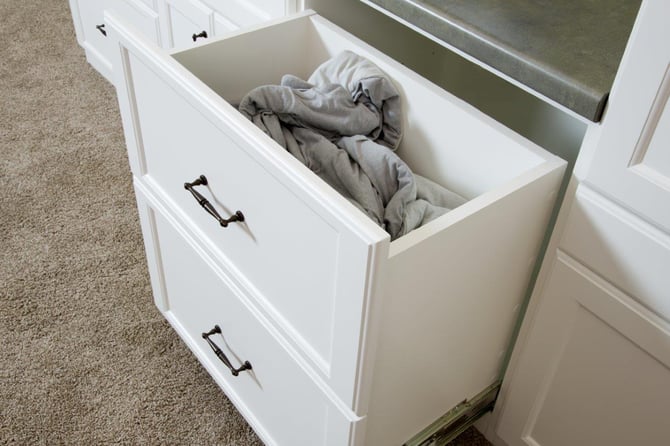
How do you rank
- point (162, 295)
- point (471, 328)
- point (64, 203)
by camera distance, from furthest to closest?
1. point (64, 203)
2. point (162, 295)
3. point (471, 328)

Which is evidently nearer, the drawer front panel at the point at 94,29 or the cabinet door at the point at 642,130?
the cabinet door at the point at 642,130

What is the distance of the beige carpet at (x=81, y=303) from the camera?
1.27 metres

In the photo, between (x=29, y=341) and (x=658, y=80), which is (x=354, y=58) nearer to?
(x=658, y=80)

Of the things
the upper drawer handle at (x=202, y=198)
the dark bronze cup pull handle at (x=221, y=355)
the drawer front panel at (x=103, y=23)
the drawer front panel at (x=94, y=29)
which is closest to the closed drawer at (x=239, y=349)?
the dark bronze cup pull handle at (x=221, y=355)

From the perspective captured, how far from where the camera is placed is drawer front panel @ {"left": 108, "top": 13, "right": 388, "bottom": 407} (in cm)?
73

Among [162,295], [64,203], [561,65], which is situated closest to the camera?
[561,65]

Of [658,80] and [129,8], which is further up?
[658,80]

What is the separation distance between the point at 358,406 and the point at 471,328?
207mm

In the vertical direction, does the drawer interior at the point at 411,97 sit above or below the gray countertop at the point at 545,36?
below

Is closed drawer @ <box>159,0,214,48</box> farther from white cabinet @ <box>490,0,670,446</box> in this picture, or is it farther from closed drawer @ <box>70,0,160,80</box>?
white cabinet @ <box>490,0,670,446</box>

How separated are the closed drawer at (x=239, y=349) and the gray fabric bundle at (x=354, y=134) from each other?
22 cm

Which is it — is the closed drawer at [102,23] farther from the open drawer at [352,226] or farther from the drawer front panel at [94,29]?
the open drawer at [352,226]

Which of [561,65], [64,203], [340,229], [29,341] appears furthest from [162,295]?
[561,65]

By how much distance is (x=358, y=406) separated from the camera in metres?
0.85
